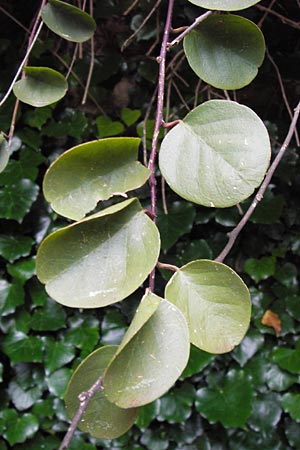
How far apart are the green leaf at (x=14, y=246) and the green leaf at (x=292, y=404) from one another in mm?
594

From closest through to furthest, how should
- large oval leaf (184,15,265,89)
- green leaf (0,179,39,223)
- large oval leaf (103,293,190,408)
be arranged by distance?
large oval leaf (103,293,190,408), large oval leaf (184,15,265,89), green leaf (0,179,39,223)

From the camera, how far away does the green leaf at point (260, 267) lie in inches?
36.7

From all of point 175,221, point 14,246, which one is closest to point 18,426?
point 14,246

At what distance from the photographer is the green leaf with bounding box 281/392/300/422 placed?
0.92m

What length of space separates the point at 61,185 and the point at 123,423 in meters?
0.15

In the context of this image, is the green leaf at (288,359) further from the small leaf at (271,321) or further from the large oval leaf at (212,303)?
the large oval leaf at (212,303)

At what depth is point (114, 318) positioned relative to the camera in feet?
3.00

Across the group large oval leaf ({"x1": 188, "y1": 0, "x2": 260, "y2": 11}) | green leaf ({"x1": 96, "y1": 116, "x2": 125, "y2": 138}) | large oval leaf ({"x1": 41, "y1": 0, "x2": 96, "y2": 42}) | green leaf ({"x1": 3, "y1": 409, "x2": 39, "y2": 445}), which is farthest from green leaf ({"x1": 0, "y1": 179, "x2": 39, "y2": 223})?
large oval leaf ({"x1": 188, "y1": 0, "x2": 260, "y2": 11})

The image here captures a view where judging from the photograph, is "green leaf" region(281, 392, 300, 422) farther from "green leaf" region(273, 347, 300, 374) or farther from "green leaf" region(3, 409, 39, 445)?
"green leaf" region(3, 409, 39, 445)

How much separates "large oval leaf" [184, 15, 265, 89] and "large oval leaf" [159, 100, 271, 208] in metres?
0.07

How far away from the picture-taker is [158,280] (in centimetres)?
89

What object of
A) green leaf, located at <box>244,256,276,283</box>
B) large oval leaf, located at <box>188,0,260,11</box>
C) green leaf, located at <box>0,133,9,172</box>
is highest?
large oval leaf, located at <box>188,0,260,11</box>

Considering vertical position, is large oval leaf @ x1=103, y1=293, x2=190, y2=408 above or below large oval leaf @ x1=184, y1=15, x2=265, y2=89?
below

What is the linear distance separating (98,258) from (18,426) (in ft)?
2.58
